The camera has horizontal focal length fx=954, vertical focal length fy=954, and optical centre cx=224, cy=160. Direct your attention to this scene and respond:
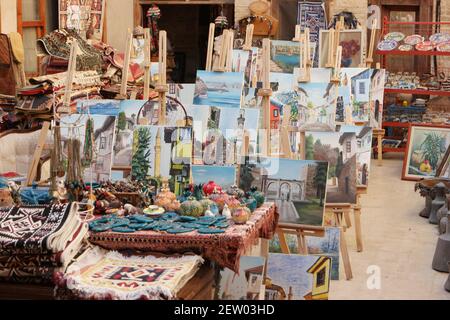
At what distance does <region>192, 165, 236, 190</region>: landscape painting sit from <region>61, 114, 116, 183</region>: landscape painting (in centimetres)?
69

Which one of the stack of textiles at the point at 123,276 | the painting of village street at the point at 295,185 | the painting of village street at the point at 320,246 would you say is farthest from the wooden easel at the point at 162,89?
the stack of textiles at the point at 123,276

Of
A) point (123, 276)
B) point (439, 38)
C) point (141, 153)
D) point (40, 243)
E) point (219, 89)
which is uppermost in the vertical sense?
point (439, 38)

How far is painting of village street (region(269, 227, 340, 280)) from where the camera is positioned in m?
6.89

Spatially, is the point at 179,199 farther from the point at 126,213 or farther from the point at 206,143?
the point at 206,143

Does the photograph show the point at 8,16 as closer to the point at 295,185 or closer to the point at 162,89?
the point at 162,89

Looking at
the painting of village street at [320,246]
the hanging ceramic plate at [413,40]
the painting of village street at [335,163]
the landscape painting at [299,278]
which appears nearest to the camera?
the landscape painting at [299,278]

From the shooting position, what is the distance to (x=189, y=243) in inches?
197

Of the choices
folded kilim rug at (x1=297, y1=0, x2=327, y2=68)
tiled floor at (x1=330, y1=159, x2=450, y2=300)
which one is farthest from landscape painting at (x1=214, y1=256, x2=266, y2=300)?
folded kilim rug at (x1=297, y1=0, x2=327, y2=68)

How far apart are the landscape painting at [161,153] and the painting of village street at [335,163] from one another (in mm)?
1253

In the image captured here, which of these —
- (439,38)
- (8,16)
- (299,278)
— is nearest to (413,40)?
(439,38)

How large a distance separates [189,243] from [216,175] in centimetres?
129

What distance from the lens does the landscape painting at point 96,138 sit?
6234 millimetres

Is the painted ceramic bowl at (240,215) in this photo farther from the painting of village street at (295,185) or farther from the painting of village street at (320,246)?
the painting of village street at (320,246)

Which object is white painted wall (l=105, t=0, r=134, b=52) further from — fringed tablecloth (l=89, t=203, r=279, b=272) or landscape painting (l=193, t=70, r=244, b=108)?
fringed tablecloth (l=89, t=203, r=279, b=272)
